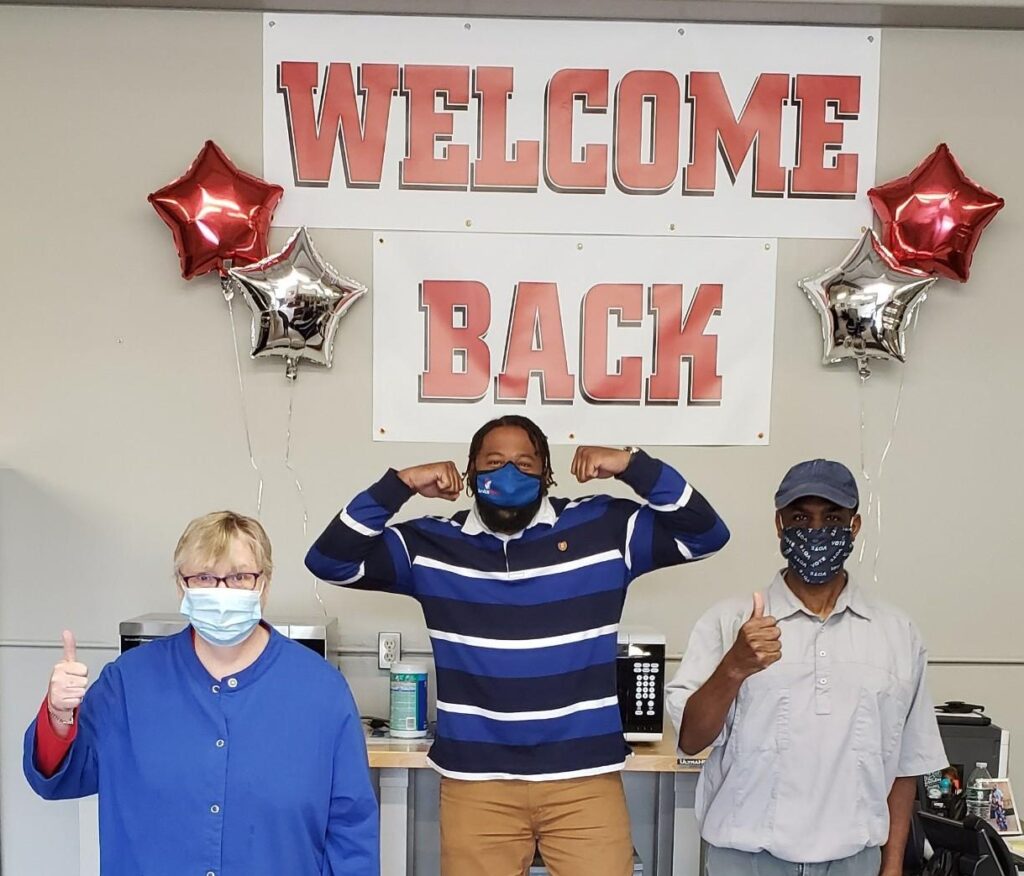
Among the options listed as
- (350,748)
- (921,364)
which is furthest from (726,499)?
(350,748)

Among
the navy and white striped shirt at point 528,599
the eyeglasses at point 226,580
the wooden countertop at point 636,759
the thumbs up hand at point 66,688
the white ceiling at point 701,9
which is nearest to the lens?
the thumbs up hand at point 66,688

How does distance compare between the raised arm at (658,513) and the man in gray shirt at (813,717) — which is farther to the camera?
the raised arm at (658,513)

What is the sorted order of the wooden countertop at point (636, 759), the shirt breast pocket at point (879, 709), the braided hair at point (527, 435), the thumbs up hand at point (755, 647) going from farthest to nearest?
the wooden countertop at point (636, 759)
the braided hair at point (527, 435)
the shirt breast pocket at point (879, 709)
the thumbs up hand at point (755, 647)

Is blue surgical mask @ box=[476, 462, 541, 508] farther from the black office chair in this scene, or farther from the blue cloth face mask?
the black office chair

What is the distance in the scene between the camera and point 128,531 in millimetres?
3254

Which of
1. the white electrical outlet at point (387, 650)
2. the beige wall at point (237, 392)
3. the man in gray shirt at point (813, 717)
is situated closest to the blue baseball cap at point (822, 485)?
the man in gray shirt at point (813, 717)

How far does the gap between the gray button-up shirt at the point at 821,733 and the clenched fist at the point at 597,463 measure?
1.45 ft

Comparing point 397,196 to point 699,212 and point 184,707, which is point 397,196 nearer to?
point 699,212

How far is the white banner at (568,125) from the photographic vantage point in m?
3.19

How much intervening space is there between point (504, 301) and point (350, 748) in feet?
5.67

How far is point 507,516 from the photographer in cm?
231

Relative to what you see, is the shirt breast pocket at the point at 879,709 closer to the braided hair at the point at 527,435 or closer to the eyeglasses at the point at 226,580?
the braided hair at the point at 527,435

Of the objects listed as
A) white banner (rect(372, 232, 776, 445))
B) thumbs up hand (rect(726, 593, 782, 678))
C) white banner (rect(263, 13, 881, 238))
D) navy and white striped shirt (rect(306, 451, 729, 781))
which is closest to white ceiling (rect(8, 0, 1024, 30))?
white banner (rect(263, 13, 881, 238))

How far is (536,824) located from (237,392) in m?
1.61
